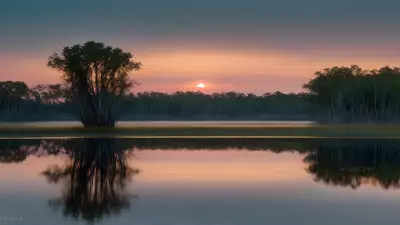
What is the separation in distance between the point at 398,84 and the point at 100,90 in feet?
162

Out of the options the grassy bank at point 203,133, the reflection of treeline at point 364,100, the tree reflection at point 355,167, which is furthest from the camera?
the reflection of treeline at point 364,100

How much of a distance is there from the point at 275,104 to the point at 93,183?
170 m

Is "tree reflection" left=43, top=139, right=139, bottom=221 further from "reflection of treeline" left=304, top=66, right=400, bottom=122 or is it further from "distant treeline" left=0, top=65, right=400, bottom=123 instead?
"reflection of treeline" left=304, top=66, right=400, bottom=122

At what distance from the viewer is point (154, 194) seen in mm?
19078

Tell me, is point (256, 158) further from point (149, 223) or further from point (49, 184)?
point (149, 223)

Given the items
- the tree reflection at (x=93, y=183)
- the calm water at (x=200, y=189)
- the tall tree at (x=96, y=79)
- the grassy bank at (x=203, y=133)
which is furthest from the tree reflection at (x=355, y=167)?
the tall tree at (x=96, y=79)

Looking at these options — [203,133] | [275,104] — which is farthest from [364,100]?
[275,104]

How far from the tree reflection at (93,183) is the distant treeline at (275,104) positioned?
40927mm

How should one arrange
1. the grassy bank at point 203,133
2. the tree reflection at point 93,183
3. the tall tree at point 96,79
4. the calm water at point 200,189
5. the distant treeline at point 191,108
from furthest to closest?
the distant treeline at point 191,108 → the tall tree at point 96,79 → the grassy bank at point 203,133 → the tree reflection at point 93,183 → the calm water at point 200,189

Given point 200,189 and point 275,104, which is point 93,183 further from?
point 275,104

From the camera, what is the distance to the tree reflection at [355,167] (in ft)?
72.5

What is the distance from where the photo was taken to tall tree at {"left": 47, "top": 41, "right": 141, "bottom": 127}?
2697 inches

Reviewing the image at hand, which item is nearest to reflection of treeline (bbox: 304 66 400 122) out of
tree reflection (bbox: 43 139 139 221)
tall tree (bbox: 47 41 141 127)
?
tall tree (bbox: 47 41 141 127)

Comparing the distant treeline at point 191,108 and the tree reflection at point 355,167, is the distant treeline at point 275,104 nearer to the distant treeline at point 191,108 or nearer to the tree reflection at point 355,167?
the distant treeline at point 191,108
